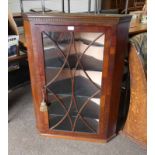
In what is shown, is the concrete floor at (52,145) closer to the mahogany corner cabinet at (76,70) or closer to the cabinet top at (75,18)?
the mahogany corner cabinet at (76,70)

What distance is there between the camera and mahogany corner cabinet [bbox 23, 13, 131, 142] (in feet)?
4.03

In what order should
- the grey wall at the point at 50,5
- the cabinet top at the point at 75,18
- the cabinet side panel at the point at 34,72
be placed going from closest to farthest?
the cabinet top at the point at 75,18 → the cabinet side panel at the point at 34,72 → the grey wall at the point at 50,5

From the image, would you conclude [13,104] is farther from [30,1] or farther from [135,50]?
[30,1]

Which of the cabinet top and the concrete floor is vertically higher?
the cabinet top

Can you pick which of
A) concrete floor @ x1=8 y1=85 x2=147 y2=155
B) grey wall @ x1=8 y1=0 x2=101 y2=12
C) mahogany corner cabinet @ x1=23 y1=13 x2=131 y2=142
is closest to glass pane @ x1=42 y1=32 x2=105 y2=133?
mahogany corner cabinet @ x1=23 y1=13 x2=131 y2=142

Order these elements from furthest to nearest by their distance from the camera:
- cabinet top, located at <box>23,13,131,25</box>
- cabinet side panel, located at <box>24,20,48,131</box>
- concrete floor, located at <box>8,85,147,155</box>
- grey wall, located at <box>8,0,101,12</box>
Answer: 1. grey wall, located at <box>8,0,101,12</box>
2. concrete floor, located at <box>8,85,147,155</box>
3. cabinet side panel, located at <box>24,20,48,131</box>
4. cabinet top, located at <box>23,13,131,25</box>

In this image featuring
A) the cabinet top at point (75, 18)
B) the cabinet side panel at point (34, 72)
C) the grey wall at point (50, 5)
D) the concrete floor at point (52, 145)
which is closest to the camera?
the cabinet top at point (75, 18)

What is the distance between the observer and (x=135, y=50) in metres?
1.38

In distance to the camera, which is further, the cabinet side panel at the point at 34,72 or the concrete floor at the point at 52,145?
the concrete floor at the point at 52,145

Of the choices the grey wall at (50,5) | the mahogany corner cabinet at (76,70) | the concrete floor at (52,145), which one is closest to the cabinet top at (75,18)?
the mahogany corner cabinet at (76,70)

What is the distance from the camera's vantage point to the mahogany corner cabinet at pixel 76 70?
123cm

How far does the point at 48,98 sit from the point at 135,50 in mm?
749

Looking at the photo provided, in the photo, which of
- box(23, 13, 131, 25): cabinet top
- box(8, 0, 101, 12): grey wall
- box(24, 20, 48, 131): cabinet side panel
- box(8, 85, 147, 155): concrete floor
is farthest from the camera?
box(8, 0, 101, 12): grey wall

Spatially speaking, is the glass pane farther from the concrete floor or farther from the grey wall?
the grey wall
